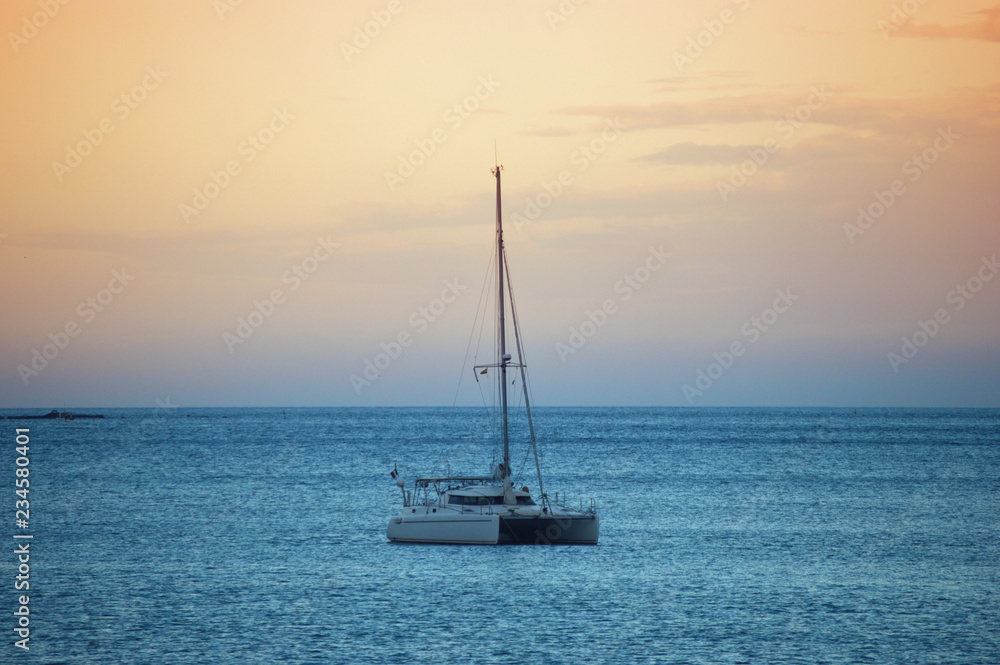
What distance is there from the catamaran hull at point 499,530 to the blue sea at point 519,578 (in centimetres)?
76

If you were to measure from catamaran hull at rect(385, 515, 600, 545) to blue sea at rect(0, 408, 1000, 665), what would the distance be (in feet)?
2.48

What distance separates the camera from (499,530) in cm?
5191

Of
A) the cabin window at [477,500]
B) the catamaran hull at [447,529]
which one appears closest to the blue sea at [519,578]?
the catamaran hull at [447,529]

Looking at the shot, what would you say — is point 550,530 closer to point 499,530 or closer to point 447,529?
point 499,530

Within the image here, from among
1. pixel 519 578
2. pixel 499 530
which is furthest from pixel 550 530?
pixel 519 578

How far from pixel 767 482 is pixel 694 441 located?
76896mm

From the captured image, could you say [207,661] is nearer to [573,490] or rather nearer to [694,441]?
[573,490]

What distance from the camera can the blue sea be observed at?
3419 cm

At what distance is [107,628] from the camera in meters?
35.6

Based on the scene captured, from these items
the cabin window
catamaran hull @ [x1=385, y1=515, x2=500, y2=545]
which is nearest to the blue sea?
catamaran hull @ [x1=385, y1=515, x2=500, y2=545]

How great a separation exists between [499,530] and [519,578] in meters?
6.72

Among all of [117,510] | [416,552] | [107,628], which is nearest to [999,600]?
[416,552]

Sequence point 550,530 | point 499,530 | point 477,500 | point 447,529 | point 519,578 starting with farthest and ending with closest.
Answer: point 477,500 < point 447,529 < point 550,530 < point 499,530 < point 519,578

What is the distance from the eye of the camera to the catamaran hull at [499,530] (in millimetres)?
51875
